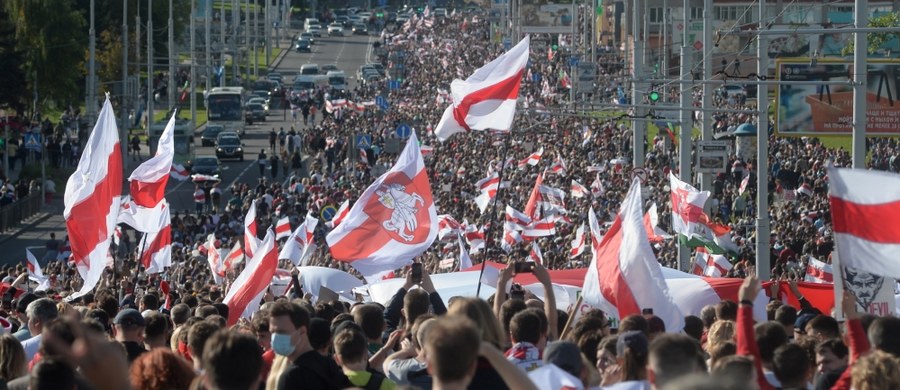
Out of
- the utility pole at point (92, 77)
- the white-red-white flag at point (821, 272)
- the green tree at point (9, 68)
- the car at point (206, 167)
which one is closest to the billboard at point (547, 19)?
the green tree at point (9, 68)

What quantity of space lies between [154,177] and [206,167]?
39.8 meters

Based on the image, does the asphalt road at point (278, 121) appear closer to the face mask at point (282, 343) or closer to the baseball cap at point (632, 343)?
the face mask at point (282, 343)

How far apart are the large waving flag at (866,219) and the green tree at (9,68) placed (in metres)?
55.2

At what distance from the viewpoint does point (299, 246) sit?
2498 centimetres

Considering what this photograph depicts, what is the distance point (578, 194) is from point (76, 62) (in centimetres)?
3583

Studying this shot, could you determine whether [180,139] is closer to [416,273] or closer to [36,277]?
[36,277]

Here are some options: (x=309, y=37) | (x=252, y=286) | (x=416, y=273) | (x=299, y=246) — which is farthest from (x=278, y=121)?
(x=416, y=273)

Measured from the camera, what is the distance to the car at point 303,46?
12169 centimetres

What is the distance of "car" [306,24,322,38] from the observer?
13080cm

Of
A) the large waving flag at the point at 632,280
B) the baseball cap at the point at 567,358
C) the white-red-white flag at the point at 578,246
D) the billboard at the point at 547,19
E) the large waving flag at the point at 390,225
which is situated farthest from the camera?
the billboard at the point at 547,19

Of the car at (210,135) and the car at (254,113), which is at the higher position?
the car at (254,113)

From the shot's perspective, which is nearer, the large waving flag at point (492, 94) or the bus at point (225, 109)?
the large waving flag at point (492, 94)

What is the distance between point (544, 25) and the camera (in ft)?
351

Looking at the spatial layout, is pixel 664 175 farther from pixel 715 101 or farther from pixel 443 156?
pixel 715 101
